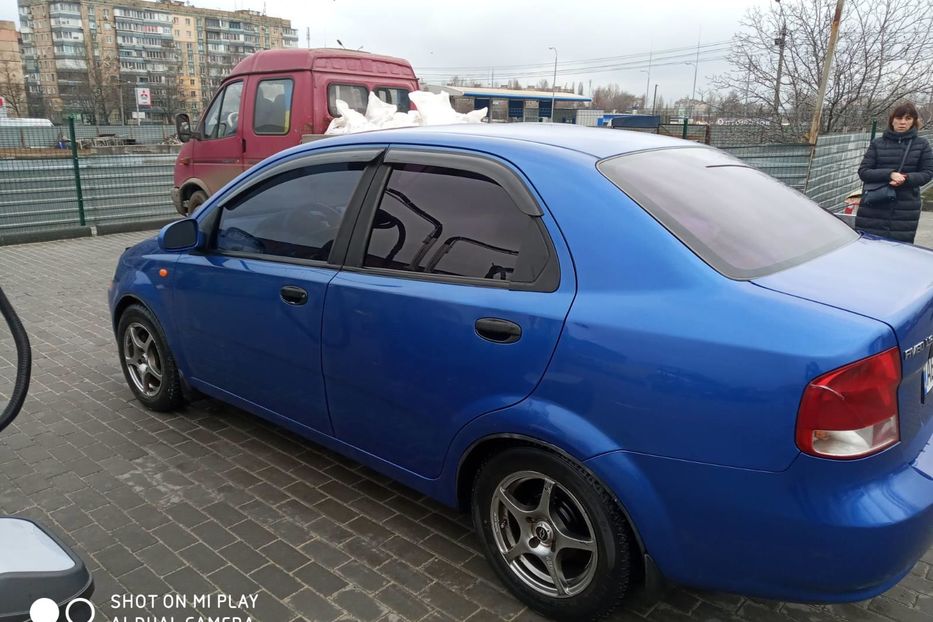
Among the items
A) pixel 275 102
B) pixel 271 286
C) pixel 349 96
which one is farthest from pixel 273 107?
pixel 271 286

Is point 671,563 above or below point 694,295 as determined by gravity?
below

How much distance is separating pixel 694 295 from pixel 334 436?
1.82 metres

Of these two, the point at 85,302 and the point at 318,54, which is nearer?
the point at 85,302

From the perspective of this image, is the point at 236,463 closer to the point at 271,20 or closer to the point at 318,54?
the point at 318,54

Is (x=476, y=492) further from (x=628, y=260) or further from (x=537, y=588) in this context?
(x=628, y=260)

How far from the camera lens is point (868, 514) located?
1.87 m

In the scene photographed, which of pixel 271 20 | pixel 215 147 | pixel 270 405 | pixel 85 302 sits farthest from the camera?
pixel 271 20

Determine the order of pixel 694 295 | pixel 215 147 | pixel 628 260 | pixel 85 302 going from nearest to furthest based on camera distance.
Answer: pixel 694 295, pixel 628 260, pixel 85 302, pixel 215 147

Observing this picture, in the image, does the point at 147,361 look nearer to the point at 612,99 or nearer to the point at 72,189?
the point at 72,189

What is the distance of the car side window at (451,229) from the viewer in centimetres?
245

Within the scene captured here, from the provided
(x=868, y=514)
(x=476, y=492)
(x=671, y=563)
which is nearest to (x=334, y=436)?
(x=476, y=492)

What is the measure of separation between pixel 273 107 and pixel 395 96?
168cm

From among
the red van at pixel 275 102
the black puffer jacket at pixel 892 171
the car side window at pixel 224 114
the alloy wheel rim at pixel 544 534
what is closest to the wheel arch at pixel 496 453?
the alloy wheel rim at pixel 544 534

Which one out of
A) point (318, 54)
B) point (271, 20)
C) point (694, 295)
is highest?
point (271, 20)
